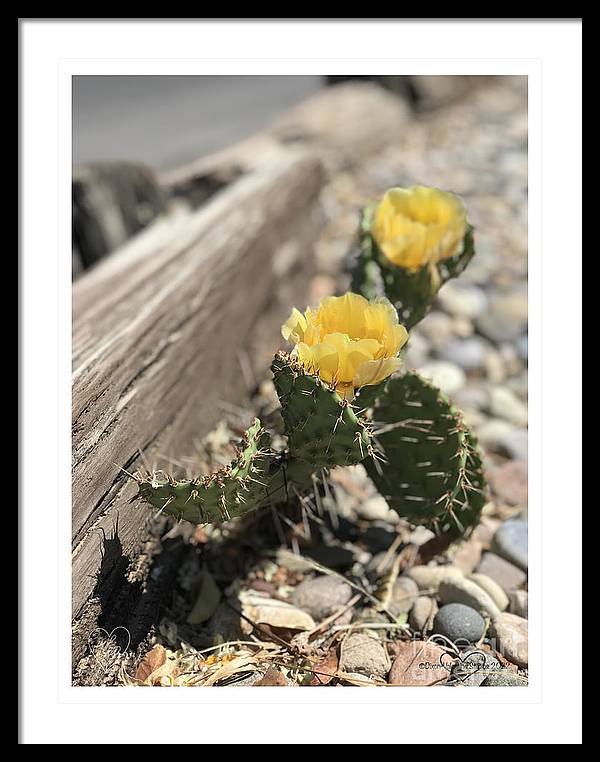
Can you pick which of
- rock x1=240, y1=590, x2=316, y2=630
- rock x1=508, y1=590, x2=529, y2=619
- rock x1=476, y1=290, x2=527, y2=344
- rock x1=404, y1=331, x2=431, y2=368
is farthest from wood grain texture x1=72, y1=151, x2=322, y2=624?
rock x1=508, y1=590, x2=529, y2=619

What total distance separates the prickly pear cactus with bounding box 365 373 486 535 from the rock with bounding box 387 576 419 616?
0.17 metres

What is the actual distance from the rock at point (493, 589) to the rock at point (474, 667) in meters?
0.20

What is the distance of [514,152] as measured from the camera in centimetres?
504

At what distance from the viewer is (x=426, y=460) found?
6.59ft

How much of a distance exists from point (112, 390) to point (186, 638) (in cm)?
66

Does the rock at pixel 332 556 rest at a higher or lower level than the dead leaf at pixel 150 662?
higher

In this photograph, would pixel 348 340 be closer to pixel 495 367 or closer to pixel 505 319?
pixel 495 367

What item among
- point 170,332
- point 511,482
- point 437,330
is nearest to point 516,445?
point 511,482

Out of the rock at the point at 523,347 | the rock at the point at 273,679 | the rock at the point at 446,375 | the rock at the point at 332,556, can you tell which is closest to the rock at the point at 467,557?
the rock at the point at 332,556

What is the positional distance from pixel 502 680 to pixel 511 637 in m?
0.16

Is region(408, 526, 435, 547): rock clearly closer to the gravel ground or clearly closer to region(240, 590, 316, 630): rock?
the gravel ground

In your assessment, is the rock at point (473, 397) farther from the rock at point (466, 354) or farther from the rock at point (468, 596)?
the rock at point (468, 596)

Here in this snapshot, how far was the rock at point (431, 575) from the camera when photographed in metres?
2.08
